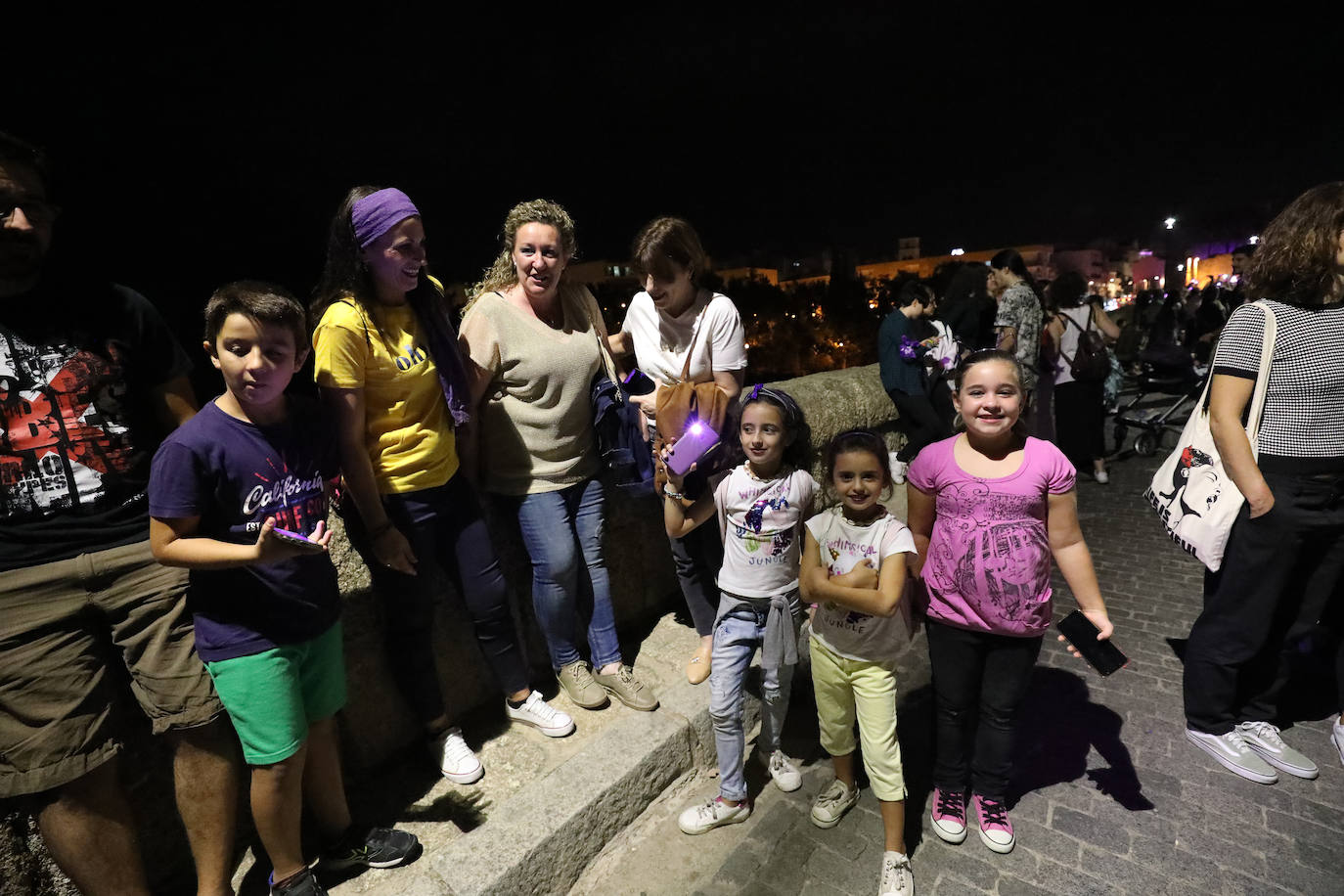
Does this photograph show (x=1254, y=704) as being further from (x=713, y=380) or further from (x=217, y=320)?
(x=217, y=320)

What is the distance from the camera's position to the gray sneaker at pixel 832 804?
2.50m

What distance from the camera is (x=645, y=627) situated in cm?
362

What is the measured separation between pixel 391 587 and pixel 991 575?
7.19ft

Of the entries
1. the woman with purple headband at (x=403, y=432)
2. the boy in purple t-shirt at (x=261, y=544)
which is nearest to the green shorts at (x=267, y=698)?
the boy in purple t-shirt at (x=261, y=544)

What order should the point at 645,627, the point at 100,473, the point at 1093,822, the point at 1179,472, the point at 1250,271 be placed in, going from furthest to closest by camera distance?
the point at 645,627 < the point at 1179,472 < the point at 1250,271 < the point at 1093,822 < the point at 100,473

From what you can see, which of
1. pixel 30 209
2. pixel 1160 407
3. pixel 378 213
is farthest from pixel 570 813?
pixel 1160 407

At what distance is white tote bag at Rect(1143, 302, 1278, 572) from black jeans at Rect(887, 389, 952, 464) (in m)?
2.24

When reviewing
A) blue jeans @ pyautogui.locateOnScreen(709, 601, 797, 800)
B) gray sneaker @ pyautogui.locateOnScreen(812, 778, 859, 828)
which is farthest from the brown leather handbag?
gray sneaker @ pyautogui.locateOnScreen(812, 778, 859, 828)

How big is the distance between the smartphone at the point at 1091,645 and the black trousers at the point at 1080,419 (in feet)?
16.0

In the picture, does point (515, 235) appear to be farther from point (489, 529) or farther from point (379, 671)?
point (379, 671)

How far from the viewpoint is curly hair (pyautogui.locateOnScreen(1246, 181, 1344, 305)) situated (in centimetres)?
238

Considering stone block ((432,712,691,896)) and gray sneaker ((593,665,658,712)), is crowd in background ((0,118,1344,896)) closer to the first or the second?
gray sneaker ((593,665,658,712))

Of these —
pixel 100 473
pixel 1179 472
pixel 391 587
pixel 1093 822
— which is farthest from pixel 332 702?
pixel 1179 472

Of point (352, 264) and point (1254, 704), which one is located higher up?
point (352, 264)
